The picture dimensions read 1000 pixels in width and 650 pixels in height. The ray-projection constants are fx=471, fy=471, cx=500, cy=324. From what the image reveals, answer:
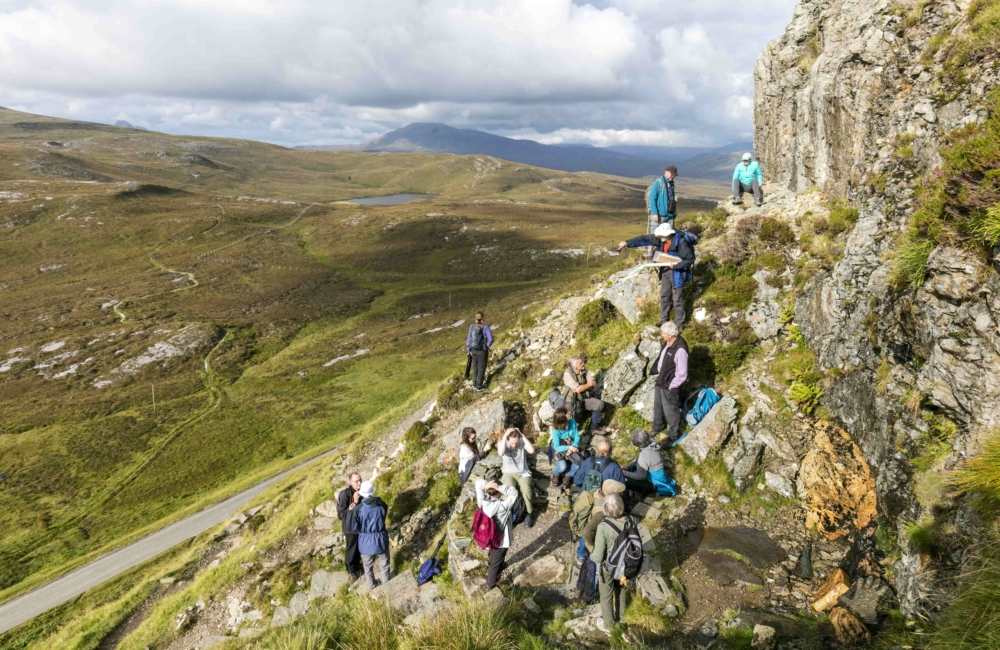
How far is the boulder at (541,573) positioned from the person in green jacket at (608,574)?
1976mm

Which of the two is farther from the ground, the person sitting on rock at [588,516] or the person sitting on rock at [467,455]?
the person sitting on rock at [588,516]

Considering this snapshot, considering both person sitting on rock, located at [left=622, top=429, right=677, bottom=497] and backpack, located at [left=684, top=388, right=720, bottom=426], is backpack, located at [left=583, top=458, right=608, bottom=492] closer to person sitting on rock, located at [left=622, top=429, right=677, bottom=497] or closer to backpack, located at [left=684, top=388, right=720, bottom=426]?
person sitting on rock, located at [left=622, top=429, right=677, bottom=497]

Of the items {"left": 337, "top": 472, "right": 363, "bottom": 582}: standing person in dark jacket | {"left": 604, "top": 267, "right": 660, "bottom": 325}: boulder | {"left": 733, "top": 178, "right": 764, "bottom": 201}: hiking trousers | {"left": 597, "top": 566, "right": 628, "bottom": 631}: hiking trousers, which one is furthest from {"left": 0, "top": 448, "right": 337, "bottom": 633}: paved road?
{"left": 733, "top": 178, "right": 764, "bottom": 201}: hiking trousers

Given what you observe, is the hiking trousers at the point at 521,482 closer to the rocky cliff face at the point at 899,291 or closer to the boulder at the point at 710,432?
the boulder at the point at 710,432

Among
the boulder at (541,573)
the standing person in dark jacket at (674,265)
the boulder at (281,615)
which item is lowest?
the boulder at (281,615)

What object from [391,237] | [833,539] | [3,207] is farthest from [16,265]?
[833,539]

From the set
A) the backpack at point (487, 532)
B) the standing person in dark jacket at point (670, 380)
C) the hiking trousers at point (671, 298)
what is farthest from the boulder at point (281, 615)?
the hiking trousers at point (671, 298)

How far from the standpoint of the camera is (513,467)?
11.7 meters

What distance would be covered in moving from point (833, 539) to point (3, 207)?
18436cm

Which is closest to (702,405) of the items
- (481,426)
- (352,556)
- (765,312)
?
(765,312)

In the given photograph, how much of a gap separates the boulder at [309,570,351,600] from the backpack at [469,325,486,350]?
939 centimetres

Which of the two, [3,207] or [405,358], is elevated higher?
[3,207]

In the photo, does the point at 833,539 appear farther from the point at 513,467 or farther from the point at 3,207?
the point at 3,207

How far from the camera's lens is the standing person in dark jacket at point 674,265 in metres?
13.9
